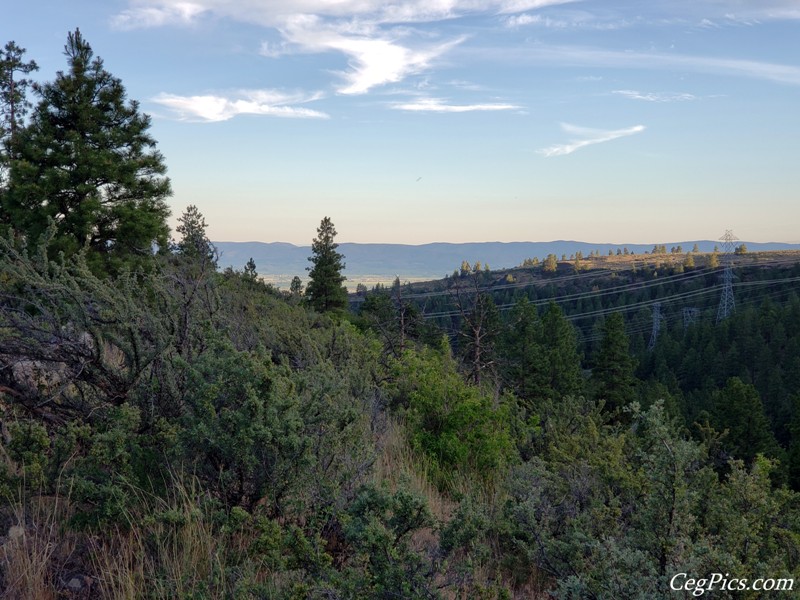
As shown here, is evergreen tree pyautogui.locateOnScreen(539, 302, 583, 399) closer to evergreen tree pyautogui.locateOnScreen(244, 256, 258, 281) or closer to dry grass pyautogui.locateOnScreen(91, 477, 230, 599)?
evergreen tree pyautogui.locateOnScreen(244, 256, 258, 281)

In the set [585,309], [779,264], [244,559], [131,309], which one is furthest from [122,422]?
[779,264]

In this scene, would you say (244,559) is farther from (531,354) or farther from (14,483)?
(531,354)

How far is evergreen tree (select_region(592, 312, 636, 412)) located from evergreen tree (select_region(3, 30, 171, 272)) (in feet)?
109

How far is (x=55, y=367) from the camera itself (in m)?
4.64

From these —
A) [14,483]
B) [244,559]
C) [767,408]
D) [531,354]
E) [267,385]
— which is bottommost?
[767,408]

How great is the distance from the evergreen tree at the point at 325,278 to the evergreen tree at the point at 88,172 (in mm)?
16087

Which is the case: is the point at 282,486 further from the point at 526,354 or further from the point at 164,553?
the point at 526,354

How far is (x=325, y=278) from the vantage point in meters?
35.5

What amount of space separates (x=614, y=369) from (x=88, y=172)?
36571 mm

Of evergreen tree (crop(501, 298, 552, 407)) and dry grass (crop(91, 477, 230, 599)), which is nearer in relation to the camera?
dry grass (crop(91, 477, 230, 599))

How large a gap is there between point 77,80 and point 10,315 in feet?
A: 55.7

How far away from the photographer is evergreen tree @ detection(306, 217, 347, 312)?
1390 inches

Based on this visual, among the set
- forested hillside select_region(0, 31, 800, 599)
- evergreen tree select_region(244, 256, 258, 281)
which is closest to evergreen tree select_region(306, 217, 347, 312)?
evergreen tree select_region(244, 256, 258, 281)

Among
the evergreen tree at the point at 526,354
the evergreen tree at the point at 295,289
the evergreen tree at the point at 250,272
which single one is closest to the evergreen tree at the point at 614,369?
the evergreen tree at the point at 526,354
